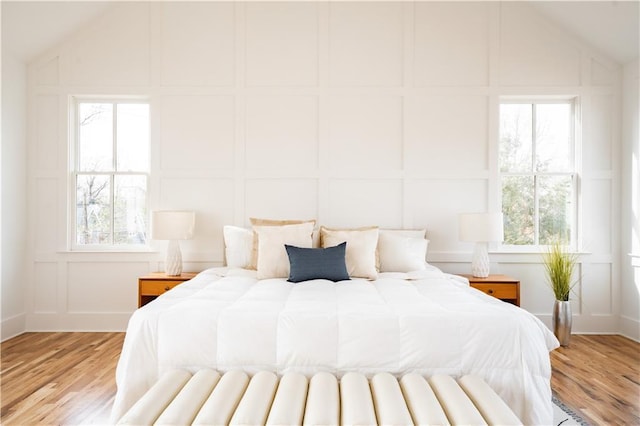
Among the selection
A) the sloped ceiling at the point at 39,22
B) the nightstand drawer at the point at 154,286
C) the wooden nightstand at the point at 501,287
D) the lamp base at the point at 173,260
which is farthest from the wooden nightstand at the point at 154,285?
the wooden nightstand at the point at 501,287

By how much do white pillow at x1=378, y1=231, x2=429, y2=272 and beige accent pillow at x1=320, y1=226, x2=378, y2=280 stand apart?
138 millimetres

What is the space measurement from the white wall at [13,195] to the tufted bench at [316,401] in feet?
9.94

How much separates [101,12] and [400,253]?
377 centimetres

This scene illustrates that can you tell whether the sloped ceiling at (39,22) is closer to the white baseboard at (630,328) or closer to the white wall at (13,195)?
the white wall at (13,195)

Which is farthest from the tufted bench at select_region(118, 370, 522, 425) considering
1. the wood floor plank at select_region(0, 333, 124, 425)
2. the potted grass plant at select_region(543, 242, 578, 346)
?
the potted grass plant at select_region(543, 242, 578, 346)

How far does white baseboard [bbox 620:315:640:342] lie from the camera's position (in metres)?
3.97

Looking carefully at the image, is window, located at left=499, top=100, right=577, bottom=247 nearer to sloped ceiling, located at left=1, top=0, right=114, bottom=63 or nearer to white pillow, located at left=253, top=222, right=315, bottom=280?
white pillow, located at left=253, top=222, right=315, bottom=280

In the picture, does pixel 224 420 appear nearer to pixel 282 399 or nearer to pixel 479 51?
pixel 282 399

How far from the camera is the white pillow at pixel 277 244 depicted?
→ 333cm

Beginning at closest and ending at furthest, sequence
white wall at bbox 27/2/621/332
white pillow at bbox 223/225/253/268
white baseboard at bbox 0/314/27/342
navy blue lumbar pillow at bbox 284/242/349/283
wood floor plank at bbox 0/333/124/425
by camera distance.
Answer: wood floor plank at bbox 0/333/124/425, navy blue lumbar pillow at bbox 284/242/349/283, white pillow at bbox 223/225/253/268, white baseboard at bbox 0/314/27/342, white wall at bbox 27/2/621/332

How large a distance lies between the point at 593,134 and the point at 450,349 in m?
3.36

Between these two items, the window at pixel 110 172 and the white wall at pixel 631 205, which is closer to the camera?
the white wall at pixel 631 205

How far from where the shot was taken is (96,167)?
4.43 meters

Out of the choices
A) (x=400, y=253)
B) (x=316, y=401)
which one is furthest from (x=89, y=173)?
(x=316, y=401)
